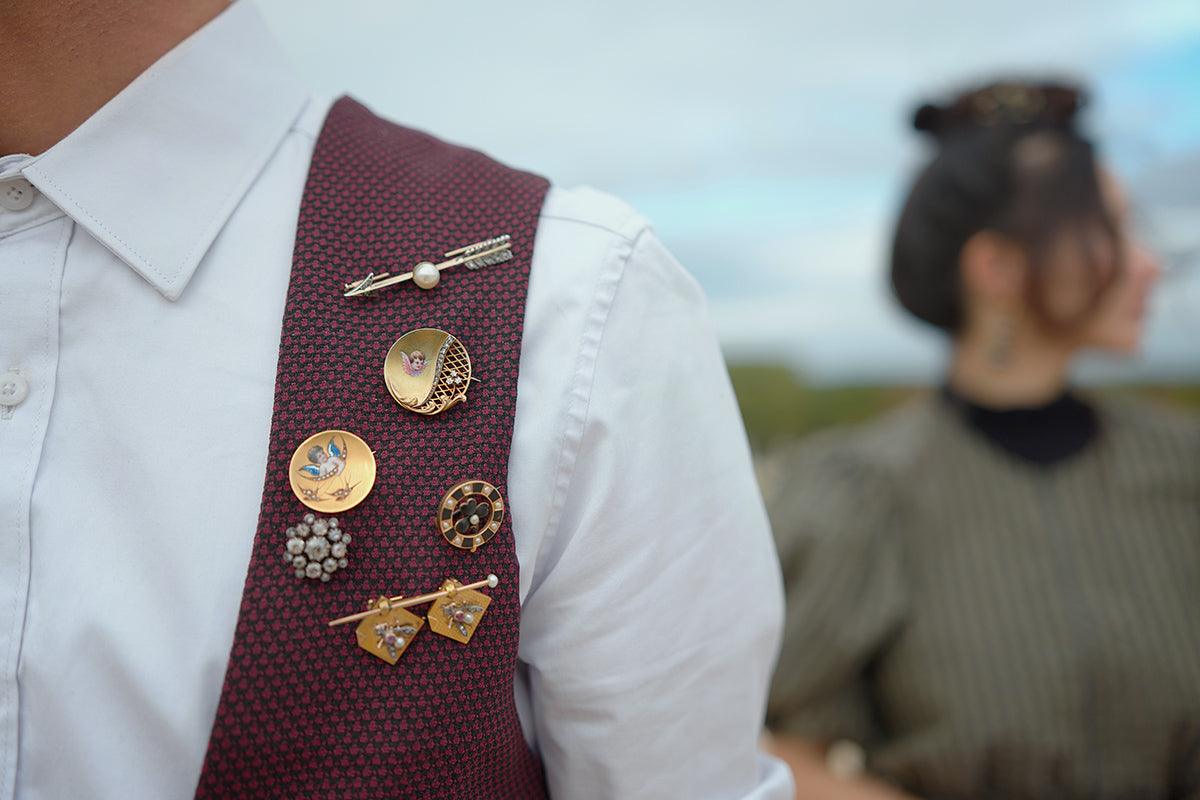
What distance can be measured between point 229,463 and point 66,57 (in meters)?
0.33

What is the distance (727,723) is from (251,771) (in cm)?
38

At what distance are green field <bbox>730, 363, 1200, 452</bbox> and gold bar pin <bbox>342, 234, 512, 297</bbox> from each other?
184cm

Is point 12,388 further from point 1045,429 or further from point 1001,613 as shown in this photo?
point 1045,429

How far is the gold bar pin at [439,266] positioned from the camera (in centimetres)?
71

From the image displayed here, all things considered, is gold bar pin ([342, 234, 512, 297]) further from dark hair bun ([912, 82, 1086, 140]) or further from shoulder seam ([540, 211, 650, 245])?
dark hair bun ([912, 82, 1086, 140])

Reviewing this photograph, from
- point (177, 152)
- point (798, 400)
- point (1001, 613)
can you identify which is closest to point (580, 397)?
point (177, 152)

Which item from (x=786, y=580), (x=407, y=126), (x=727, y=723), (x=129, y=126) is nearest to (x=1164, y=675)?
(x=786, y=580)

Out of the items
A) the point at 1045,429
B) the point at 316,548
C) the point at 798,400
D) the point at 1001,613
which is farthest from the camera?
the point at 798,400

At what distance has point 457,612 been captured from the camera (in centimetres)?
65

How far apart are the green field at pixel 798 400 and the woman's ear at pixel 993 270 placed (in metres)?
0.66

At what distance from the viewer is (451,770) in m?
0.67

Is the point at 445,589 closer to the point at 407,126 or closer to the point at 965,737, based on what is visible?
the point at 407,126

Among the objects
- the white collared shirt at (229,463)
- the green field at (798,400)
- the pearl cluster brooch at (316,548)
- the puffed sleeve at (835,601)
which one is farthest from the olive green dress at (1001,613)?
the pearl cluster brooch at (316,548)

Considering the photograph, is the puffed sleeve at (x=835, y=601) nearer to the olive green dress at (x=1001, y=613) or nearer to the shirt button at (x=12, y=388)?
the olive green dress at (x=1001, y=613)
